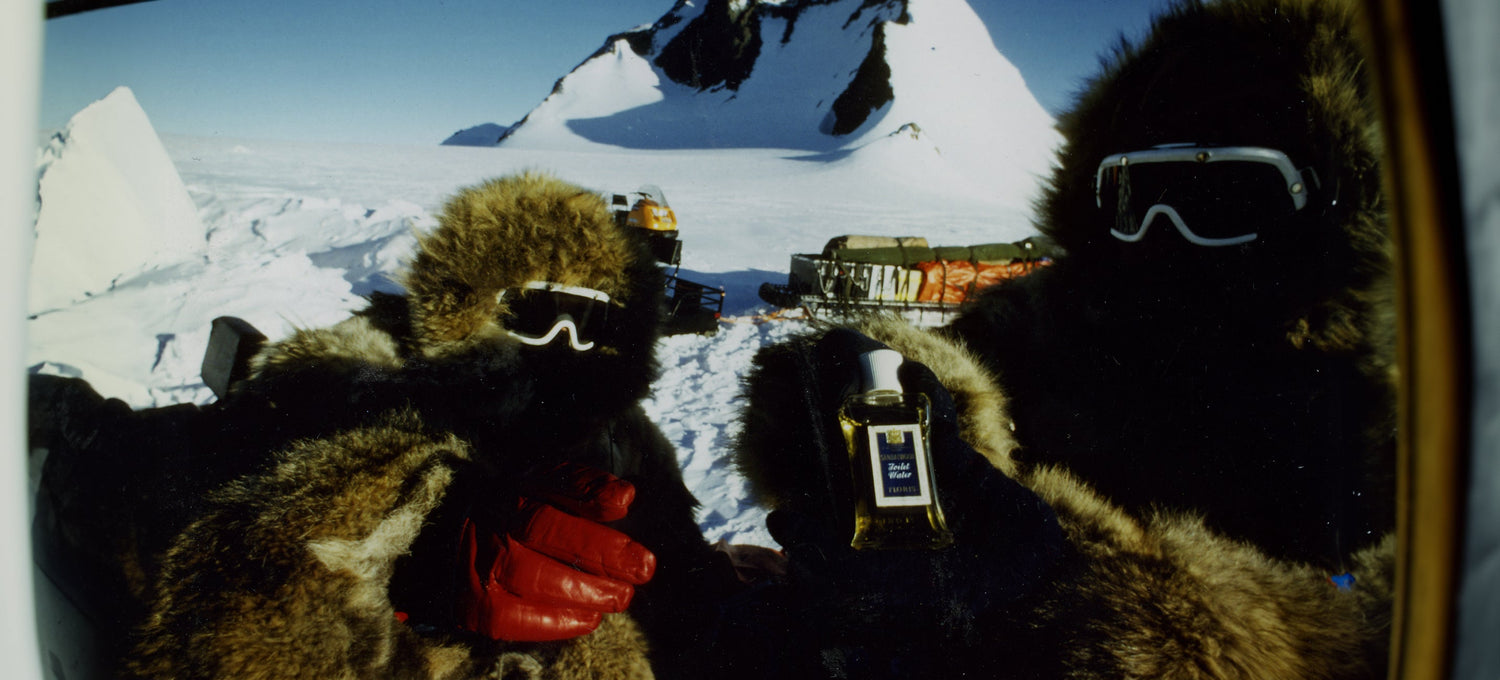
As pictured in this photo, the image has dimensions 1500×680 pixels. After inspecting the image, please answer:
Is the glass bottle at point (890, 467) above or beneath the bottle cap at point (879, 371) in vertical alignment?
beneath

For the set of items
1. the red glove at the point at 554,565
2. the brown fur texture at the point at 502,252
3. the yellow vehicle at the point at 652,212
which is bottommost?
the red glove at the point at 554,565

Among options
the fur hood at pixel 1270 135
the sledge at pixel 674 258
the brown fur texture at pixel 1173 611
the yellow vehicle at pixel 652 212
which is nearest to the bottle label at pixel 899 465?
the brown fur texture at pixel 1173 611

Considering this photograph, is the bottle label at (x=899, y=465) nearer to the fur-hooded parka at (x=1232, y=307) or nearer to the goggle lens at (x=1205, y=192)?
the fur-hooded parka at (x=1232, y=307)

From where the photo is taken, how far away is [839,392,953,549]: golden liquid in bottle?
A: 80 centimetres

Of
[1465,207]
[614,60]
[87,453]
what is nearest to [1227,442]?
[1465,207]

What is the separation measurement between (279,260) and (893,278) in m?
6.27

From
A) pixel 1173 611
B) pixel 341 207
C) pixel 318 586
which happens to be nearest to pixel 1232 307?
pixel 1173 611

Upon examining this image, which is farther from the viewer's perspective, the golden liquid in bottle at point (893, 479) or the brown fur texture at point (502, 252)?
the brown fur texture at point (502, 252)

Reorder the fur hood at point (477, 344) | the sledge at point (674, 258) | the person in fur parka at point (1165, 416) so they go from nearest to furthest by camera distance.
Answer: the person in fur parka at point (1165, 416) < the fur hood at point (477, 344) < the sledge at point (674, 258)

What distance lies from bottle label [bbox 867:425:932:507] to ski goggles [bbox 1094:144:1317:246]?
660mm

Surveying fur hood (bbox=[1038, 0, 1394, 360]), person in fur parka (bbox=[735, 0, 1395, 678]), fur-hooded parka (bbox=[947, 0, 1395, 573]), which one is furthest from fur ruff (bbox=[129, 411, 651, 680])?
fur hood (bbox=[1038, 0, 1394, 360])

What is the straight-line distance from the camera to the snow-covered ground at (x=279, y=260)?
792mm

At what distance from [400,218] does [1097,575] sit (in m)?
8.11

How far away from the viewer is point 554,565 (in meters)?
1.02
